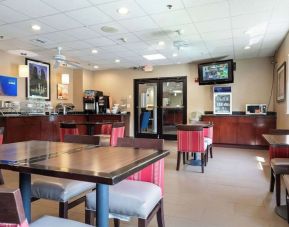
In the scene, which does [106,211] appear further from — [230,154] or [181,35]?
[230,154]

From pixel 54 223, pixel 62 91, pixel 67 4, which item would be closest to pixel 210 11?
pixel 67 4

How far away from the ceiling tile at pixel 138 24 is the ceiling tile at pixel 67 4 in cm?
87

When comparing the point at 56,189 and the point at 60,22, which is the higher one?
the point at 60,22

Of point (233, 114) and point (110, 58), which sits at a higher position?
point (110, 58)

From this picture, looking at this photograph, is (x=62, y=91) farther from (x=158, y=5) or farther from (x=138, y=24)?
(x=158, y=5)

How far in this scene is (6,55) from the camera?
659 centimetres

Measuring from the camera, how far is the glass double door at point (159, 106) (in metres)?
8.54

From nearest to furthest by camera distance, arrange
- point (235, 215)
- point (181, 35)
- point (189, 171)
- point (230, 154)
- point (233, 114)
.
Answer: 1. point (235, 215)
2. point (189, 171)
3. point (181, 35)
4. point (230, 154)
5. point (233, 114)

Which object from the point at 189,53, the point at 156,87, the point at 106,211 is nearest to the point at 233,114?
the point at 189,53

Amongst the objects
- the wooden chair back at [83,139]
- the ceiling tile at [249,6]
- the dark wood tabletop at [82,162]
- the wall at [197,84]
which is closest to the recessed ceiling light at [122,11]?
the ceiling tile at [249,6]

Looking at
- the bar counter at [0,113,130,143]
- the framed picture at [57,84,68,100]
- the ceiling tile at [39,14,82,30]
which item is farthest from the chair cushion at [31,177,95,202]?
the framed picture at [57,84,68,100]

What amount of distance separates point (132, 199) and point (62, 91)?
7631 millimetres

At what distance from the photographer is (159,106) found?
8.82m

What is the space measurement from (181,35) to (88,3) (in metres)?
2.28
